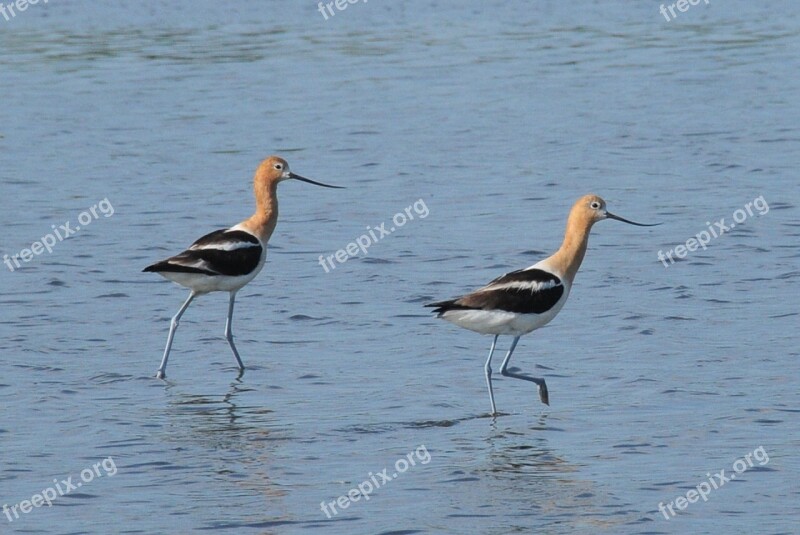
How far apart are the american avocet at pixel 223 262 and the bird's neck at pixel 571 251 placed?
8.24ft

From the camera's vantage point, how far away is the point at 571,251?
38.4ft

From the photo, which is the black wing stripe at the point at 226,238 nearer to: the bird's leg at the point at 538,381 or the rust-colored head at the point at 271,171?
the rust-colored head at the point at 271,171

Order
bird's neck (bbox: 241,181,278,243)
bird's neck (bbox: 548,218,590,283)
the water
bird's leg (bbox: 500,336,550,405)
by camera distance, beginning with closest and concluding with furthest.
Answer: the water, bird's leg (bbox: 500,336,550,405), bird's neck (bbox: 548,218,590,283), bird's neck (bbox: 241,181,278,243)

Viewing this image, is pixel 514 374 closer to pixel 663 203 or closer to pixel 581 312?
pixel 581 312

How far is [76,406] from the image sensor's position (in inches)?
443

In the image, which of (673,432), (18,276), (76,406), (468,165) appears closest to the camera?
(673,432)

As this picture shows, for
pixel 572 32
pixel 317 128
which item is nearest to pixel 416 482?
pixel 317 128

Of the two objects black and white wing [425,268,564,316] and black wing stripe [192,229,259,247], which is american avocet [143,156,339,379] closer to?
black wing stripe [192,229,259,247]

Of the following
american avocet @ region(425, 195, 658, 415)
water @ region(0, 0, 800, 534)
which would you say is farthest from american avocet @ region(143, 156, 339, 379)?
american avocet @ region(425, 195, 658, 415)

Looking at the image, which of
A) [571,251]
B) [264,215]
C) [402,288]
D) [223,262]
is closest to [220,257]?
[223,262]

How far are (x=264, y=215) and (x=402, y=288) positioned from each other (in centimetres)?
187

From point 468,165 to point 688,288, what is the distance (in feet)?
21.3

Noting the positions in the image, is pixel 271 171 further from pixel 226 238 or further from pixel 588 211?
pixel 588 211

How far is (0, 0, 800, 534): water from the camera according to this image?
9.41 meters
